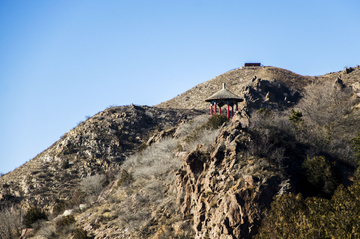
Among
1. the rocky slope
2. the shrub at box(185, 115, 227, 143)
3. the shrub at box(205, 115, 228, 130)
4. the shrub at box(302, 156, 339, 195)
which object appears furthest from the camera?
the rocky slope

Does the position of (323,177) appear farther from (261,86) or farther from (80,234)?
(261,86)

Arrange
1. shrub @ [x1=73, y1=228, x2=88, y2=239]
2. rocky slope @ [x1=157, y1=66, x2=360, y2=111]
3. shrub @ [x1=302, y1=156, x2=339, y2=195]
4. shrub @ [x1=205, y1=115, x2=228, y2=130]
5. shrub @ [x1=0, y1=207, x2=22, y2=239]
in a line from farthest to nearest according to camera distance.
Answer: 1. rocky slope @ [x1=157, y1=66, x2=360, y2=111]
2. shrub @ [x1=0, y1=207, x2=22, y2=239]
3. shrub @ [x1=205, y1=115, x2=228, y2=130]
4. shrub @ [x1=73, y1=228, x2=88, y2=239]
5. shrub @ [x1=302, y1=156, x2=339, y2=195]

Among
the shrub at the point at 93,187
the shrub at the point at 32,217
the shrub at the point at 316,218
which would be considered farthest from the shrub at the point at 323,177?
the shrub at the point at 32,217

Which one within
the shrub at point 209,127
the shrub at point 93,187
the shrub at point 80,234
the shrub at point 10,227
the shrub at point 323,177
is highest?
the shrub at point 209,127

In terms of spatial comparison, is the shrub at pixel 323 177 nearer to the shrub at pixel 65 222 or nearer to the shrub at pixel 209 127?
the shrub at pixel 209 127

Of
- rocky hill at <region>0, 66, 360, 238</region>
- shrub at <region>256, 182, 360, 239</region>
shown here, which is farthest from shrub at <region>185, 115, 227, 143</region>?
shrub at <region>256, 182, 360, 239</region>

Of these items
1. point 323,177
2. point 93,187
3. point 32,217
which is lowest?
point 32,217

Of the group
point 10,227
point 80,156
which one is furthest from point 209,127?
point 80,156

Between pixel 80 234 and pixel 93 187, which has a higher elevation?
pixel 93 187

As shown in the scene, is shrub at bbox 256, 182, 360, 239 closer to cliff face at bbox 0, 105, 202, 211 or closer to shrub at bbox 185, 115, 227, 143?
shrub at bbox 185, 115, 227, 143

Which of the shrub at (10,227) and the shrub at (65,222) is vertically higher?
the shrub at (65,222)

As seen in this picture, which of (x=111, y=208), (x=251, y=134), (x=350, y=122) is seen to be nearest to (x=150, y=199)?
(x=111, y=208)

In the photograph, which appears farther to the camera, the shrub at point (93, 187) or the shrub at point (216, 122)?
the shrub at point (93, 187)

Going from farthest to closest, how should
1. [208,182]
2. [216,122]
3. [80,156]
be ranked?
[80,156]
[216,122]
[208,182]
